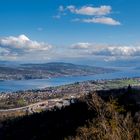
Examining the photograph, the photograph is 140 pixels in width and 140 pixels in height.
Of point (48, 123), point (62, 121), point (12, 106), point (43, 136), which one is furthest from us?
point (12, 106)

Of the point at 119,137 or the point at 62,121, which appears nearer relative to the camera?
the point at 119,137

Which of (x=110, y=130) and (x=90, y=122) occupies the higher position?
(x=110, y=130)

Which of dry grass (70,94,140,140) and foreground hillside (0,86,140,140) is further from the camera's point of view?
foreground hillside (0,86,140,140)

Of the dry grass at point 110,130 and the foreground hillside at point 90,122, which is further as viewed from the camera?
the foreground hillside at point 90,122

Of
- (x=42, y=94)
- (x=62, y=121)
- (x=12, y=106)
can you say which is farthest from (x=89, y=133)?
(x=42, y=94)

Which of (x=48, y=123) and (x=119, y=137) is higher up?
(x=119, y=137)

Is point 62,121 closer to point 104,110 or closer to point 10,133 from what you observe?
point 10,133

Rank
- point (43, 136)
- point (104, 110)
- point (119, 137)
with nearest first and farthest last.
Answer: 1. point (119, 137)
2. point (104, 110)
3. point (43, 136)

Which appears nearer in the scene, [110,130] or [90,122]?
[110,130]
